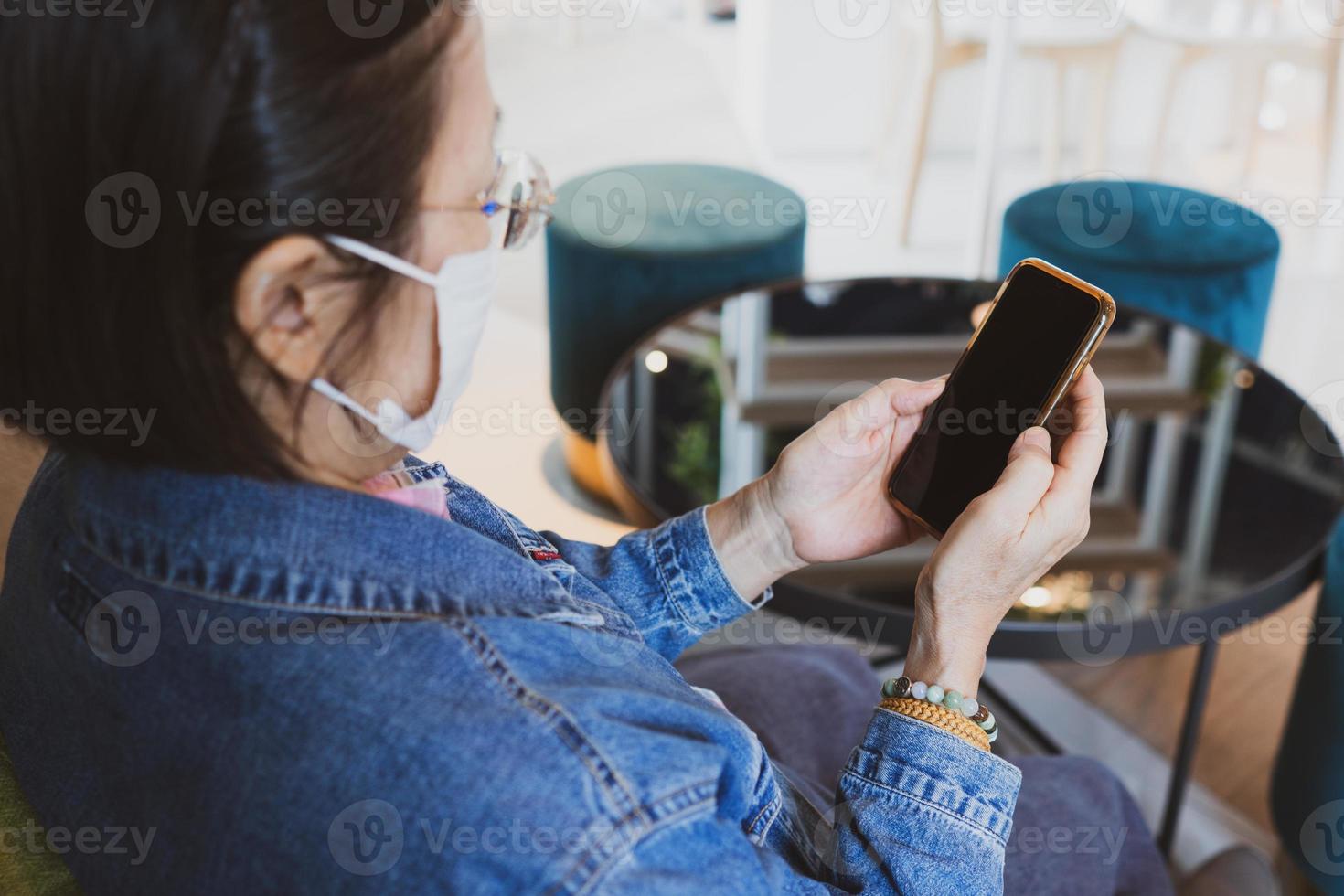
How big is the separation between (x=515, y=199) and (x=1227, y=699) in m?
1.45

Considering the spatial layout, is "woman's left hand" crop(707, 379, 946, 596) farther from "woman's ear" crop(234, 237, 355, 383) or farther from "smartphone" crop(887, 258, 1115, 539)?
"woman's ear" crop(234, 237, 355, 383)

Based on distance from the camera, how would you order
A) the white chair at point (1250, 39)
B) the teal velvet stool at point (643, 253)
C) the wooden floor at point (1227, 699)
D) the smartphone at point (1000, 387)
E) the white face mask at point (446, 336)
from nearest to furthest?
1. the white face mask at point (446, 336)
2. the smartphone at point (1000, 387)
3. the wooden floor at point (1227, 699)
4. the teal velvet stool at point (643, 253)
5. the white chair at point (1250, 39)

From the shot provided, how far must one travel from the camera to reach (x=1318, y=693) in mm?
1217

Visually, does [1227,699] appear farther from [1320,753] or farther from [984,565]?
[984,565]

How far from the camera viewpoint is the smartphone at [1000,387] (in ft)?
2.70

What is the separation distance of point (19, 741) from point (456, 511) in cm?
30

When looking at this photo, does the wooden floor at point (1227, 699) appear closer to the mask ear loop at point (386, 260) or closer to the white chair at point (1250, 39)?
the mask ear loop at point (386, 260)

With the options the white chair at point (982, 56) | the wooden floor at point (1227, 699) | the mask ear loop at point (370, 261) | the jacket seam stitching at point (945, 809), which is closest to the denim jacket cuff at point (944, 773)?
the jacket seam stitching at point (945, 809)

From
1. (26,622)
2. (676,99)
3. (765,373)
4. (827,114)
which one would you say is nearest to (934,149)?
(827,114)

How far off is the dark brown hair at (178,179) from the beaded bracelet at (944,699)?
0.40 m

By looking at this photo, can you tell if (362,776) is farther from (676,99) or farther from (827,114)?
(676,99)

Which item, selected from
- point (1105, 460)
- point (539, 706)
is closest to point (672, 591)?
point (539, 706)

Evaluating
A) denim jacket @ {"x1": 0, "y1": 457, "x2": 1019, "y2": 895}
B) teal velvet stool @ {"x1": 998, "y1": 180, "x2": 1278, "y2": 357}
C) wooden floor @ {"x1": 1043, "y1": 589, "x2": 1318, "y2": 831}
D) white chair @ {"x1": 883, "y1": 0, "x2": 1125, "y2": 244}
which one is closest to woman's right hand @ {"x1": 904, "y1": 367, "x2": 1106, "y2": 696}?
denim jacket @ {"x1": 0, "y1": 457, "x2": 1019, "y2": 895}

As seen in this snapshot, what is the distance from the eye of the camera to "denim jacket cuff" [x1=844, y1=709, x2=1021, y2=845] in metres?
0.68
